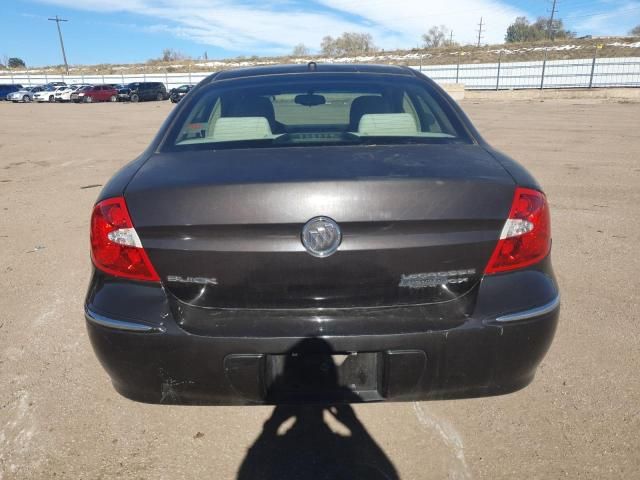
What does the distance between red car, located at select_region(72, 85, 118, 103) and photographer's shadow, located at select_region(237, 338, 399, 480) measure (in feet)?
139

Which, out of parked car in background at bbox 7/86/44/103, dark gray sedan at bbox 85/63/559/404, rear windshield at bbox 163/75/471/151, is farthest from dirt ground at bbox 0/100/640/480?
parked car in background at bbox 7/86/44/103

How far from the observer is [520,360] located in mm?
1746

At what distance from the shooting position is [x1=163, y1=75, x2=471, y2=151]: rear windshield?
7.24ft

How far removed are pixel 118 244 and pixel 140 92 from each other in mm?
41817

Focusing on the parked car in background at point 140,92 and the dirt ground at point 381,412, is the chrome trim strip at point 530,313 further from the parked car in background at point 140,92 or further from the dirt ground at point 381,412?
the parked car in background at point 140,92

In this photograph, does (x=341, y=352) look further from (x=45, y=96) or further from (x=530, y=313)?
(x=45, y=96)

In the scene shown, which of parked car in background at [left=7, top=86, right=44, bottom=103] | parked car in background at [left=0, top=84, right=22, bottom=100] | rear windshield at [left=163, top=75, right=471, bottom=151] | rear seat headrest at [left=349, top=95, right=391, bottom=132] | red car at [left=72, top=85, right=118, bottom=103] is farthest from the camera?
parked car in background at [left=0, top=84, right=22, bottom=100]

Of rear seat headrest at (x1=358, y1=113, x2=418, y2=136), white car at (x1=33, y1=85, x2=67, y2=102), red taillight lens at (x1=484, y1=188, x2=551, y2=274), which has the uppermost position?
rear seat headrest at (x1=358, y1=113, x2=418, y2=136)

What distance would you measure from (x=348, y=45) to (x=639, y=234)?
87.0 meters

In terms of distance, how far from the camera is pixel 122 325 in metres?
1.71

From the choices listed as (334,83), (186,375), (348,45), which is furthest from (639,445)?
(348,45)

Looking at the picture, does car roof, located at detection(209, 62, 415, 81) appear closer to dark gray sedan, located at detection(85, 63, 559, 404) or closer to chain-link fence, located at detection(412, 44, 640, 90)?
dark gray sedan, located at detection(85, 63, 559, 404)

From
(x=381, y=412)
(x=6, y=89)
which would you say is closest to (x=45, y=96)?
(x=6, y=89)

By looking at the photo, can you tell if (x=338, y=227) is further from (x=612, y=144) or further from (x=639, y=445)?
(x=612, y=144)
